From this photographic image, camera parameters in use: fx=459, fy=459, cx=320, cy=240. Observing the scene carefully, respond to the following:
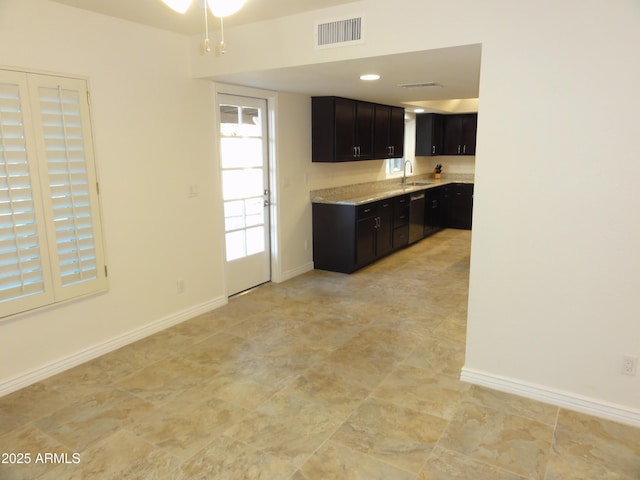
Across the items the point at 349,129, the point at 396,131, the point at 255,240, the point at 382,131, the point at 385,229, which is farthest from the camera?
the point at 396,131

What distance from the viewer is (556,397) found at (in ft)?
9.34

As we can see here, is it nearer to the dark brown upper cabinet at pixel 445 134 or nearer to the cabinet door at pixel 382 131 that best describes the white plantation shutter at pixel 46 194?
the cabinet door at pixel 382 131

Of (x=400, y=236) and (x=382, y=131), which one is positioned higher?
(x=382, y=131)

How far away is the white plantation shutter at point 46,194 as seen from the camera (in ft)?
9.46

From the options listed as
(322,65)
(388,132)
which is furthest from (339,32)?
(388,132)

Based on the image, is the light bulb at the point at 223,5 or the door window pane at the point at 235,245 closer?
the light bulb at the point at 223,5

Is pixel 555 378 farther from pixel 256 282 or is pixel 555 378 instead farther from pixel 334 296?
pixel 256 282

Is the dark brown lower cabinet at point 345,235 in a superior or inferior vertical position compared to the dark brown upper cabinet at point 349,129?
inferior

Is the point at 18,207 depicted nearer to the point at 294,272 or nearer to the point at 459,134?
the point at 294,272

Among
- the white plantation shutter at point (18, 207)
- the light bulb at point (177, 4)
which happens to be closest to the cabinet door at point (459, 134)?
the white plantation shutter at point (18, 207)

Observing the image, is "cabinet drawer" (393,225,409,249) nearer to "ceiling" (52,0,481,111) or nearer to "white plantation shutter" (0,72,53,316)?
"ceiling" (52,0,481,111)

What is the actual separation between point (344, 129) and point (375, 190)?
5.57 feet

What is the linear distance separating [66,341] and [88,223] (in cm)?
88

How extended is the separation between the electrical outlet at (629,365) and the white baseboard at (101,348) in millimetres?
3421
